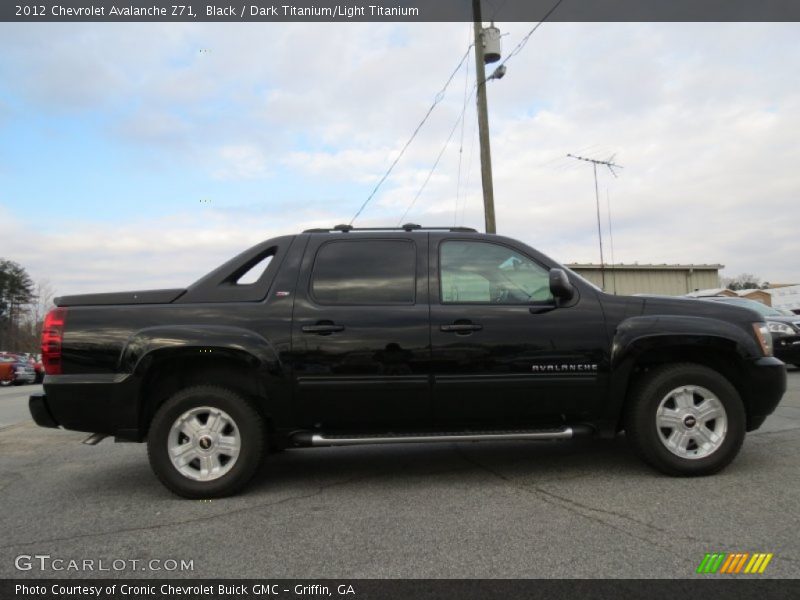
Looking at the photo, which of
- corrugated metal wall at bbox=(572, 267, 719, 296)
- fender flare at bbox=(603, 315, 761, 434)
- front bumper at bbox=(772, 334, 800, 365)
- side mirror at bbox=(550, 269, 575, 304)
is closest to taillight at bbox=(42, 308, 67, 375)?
side mirror at bbox=(550, 269, 575, 304)

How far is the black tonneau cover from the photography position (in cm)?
417

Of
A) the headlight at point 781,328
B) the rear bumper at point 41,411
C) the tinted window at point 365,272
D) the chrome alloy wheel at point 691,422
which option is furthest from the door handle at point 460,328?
the headlight at point 781,328

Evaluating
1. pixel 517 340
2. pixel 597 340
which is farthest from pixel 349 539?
pixel 597 340

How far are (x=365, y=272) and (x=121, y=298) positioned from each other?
174cm

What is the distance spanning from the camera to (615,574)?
2764mm

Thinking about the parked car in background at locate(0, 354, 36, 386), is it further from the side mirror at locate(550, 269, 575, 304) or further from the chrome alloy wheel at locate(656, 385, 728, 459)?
the chrome alloy wheel at locate(656, 385, 728, 459)

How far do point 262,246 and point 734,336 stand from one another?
3.52 metres

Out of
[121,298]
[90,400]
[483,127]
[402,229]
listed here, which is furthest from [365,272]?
[483,127]

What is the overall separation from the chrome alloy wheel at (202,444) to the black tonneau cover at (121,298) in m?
0.83

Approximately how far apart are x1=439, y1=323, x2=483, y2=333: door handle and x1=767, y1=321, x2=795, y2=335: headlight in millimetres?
8863

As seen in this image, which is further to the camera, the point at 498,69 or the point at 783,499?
the point at 498,69

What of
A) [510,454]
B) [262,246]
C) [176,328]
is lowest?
[510,454]
